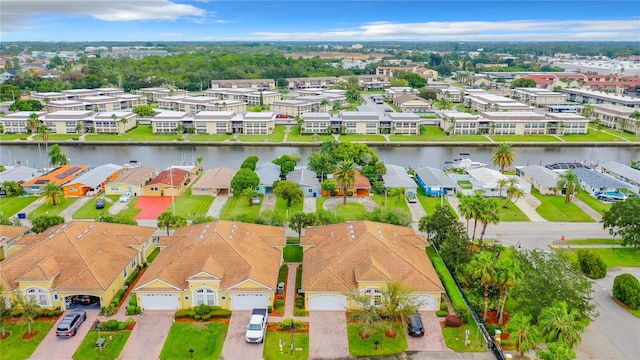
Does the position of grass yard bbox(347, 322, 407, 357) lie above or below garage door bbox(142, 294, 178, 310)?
below

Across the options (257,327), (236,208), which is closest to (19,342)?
(257,327)

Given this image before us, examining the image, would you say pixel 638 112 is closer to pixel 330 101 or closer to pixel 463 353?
pixel 330 101

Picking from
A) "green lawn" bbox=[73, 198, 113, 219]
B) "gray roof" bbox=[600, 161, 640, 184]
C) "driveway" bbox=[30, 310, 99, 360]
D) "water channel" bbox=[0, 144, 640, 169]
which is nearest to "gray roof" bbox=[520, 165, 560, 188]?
"gray roof" bbox=[600, 161, 640, 184]


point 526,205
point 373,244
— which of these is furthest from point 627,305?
point 526,205

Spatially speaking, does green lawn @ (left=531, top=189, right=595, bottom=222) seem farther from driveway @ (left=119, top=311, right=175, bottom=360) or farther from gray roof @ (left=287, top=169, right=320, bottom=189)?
driveway @ (left=119, top=311, right=175, bottom=360)

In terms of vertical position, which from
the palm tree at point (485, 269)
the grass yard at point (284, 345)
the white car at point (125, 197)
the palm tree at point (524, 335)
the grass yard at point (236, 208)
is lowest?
the grass yard at point (284, 345)

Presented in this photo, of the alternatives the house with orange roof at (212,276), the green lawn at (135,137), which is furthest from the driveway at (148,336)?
the green lawn at (135,137)

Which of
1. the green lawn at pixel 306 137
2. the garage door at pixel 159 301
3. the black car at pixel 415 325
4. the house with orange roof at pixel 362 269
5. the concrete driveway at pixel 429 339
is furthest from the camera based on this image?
the green lawn at pixel 306 137

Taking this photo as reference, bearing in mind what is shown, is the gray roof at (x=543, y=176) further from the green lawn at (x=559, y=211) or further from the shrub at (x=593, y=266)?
the shrub at (x=593, y=266)

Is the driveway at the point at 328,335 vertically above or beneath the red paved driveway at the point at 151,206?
beneath
